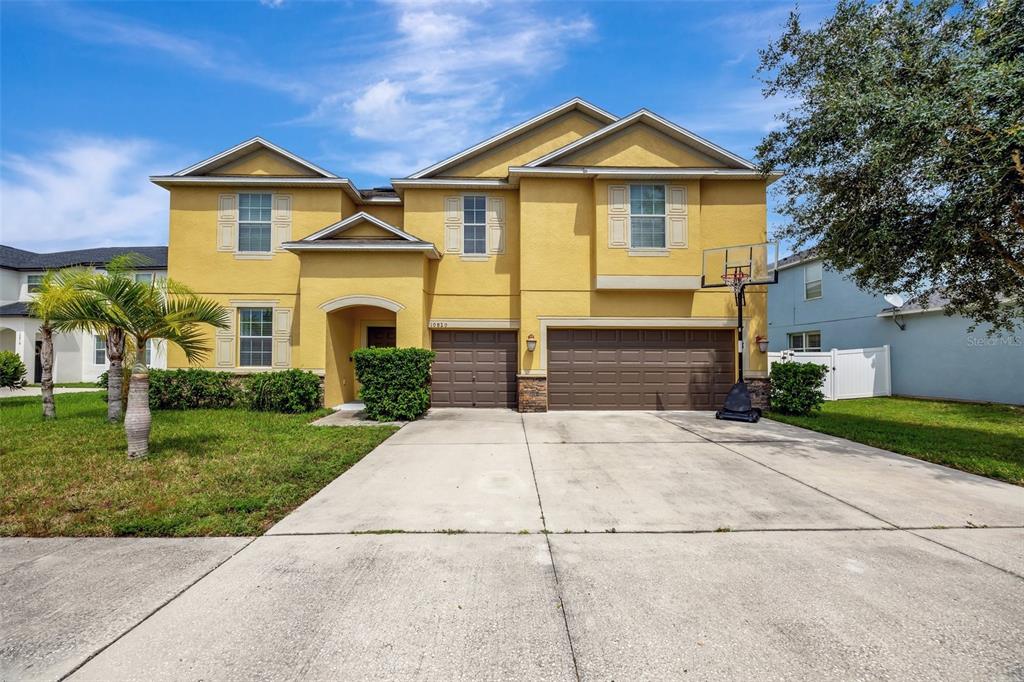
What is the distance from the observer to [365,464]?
23.1 ft

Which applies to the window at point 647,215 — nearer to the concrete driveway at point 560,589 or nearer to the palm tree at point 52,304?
the concrete driveway at point 560,589

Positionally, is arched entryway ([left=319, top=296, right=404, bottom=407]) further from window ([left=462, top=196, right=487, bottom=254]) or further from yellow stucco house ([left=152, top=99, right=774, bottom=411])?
window ([left=462, top=196, right=487, bottom=254])

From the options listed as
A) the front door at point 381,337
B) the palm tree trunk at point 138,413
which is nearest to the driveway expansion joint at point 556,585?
the palm tree trunk at point 138,413

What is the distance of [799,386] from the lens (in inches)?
472

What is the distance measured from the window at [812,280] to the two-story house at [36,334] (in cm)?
2871

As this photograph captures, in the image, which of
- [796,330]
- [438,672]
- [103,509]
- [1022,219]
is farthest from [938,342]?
[103,509]

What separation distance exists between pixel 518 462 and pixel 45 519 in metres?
5.44

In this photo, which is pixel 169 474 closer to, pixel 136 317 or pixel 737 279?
pixel 136 317

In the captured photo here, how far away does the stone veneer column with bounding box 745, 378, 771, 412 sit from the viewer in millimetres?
12688

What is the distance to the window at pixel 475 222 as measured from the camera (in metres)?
13.7

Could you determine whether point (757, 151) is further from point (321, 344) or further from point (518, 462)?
point (321, 344)

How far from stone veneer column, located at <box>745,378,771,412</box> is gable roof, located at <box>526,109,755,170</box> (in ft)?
19.7

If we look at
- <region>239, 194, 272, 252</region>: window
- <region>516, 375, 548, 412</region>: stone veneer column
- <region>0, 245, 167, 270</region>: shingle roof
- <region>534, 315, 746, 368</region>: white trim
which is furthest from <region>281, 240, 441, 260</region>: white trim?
<region>0, 245, 167, 270</region>: shingle roof

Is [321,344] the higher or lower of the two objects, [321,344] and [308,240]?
the lower
